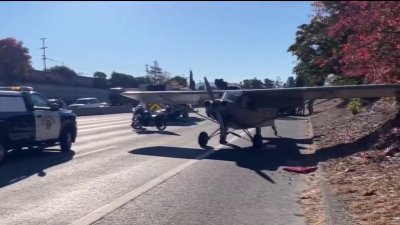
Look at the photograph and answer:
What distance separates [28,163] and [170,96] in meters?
11.7

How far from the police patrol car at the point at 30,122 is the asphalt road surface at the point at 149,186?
0.49 meters

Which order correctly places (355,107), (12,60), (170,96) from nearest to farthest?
(170,96) → (355,107) → (12,60)

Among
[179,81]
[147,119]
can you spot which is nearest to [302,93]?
[147,119]

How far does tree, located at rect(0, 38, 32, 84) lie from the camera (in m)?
52.1

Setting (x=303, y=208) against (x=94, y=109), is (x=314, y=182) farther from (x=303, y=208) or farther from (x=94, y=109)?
(x=94, y=109)

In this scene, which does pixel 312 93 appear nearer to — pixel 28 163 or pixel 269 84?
pixel 28 163

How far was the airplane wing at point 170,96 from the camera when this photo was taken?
25844 millimetres

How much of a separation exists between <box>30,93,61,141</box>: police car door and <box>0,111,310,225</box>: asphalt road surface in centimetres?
65

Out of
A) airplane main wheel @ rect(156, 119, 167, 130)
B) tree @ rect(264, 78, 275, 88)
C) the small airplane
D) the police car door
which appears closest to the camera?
the police car door

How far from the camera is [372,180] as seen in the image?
11.6m

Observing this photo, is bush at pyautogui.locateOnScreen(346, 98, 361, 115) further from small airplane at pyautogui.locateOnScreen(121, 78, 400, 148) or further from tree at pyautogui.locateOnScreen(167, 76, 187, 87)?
tree at pyautogui.locateOnScreen(167, 76, 187, 87)

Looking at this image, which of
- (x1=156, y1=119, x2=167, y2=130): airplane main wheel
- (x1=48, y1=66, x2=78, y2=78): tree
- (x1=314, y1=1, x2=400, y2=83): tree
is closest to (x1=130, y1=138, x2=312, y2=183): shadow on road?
(x1=314, y1=1, x2=400, y2=83): tree

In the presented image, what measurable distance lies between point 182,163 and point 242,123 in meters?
5.89

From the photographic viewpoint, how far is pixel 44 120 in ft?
56.6
